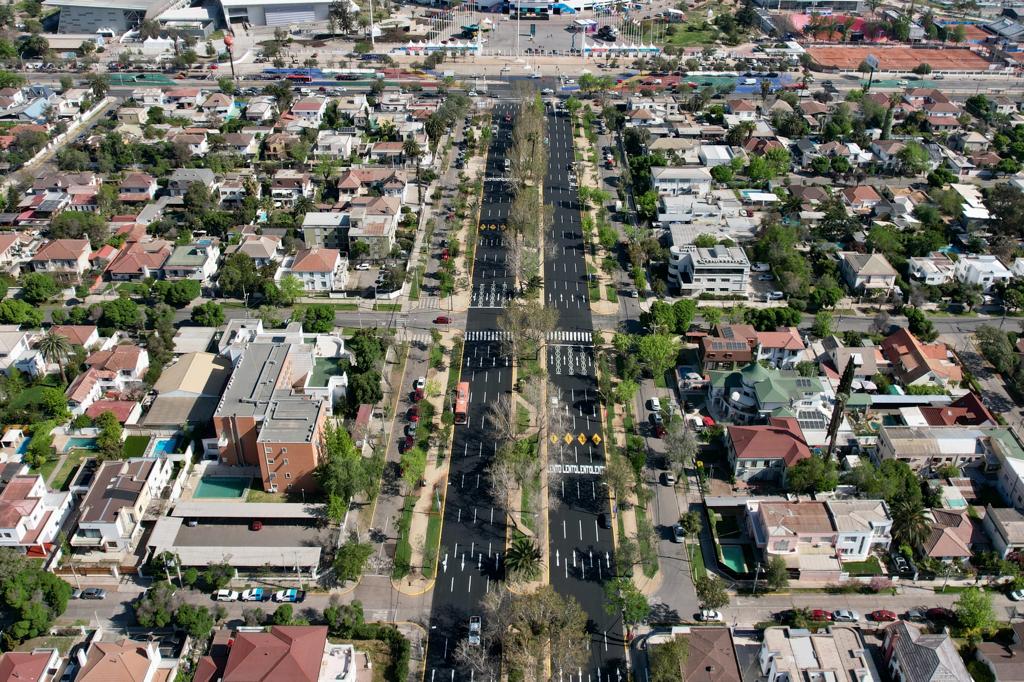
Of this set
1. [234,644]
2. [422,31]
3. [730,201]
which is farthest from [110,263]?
[422,31]

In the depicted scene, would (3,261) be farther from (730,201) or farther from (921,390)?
(921,390)

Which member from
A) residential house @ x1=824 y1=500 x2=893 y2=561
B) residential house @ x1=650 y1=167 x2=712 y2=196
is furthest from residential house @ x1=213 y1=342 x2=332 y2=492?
residential house @ x1=650 y1=167 x2=712 y2=196

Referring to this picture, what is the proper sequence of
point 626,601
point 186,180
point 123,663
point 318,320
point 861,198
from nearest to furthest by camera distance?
point 123,663 → point 626,601 → point 318,320 → point 861,198 → point 186,180

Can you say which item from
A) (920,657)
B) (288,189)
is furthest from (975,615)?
(288,189)

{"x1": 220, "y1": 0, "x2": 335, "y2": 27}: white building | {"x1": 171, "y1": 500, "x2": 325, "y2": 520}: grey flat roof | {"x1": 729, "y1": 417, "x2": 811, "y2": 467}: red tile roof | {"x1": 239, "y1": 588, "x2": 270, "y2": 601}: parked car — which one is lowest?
{"x1": 239, "y1": 588, "x2": 270, "y2": 601}: parked car

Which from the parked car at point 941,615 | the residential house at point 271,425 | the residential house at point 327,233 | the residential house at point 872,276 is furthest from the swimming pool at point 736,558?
the residential house at point 327,233

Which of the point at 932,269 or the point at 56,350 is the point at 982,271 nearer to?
the point at 932,269

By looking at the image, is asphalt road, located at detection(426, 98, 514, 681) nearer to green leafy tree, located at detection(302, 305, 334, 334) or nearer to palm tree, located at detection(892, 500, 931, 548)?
green leafy tree, located at detection(302, 305, 334, 334)
